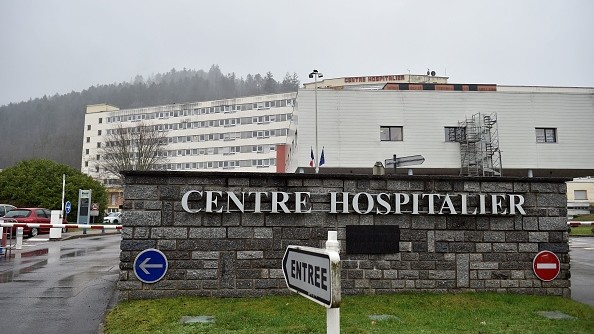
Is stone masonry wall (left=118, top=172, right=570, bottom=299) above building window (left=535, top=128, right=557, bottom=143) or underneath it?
underneath

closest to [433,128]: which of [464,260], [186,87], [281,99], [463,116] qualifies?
[463,116]

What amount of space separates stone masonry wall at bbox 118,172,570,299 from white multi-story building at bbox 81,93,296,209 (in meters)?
71.5

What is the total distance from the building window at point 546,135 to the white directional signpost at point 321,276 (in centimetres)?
3653

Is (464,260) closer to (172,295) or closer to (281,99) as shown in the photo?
(172,295)

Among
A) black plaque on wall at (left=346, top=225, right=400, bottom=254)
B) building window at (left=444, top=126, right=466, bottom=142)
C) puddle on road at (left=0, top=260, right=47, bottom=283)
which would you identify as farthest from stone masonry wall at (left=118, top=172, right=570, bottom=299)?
building window at (left=444, top=126, right=466, bottom=142)

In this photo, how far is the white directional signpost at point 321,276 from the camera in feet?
8.34

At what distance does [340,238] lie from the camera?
867cm

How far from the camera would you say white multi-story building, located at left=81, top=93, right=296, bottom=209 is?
8338 centimetres

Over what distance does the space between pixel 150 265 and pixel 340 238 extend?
326 cm

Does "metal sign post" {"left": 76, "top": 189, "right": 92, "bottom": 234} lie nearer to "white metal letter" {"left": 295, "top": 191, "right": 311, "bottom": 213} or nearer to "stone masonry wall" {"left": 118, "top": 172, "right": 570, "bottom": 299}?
"stone masonry wall" {"left": 118, "top": 172, "right": 570, "bottom": 299}

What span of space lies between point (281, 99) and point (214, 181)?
7564 centimetres

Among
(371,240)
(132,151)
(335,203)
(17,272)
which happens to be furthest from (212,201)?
(132,151)

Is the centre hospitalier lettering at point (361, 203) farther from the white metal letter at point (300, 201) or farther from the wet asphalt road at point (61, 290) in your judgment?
the wet asphalt road at point (61, 290)

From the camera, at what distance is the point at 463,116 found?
115 ft
